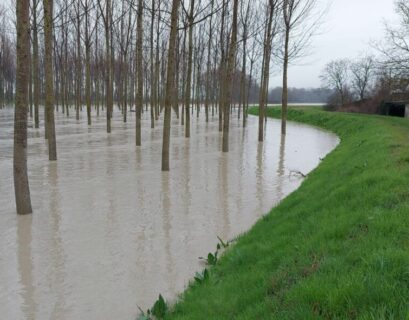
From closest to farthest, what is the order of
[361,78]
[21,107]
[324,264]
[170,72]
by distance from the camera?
1. [324,264]
2. [21,107]
3. [170,72]
4. [361,78]

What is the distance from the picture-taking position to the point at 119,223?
661 centimetres

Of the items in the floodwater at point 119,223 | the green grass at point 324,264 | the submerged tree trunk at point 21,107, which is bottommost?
the floodwater at point 119,223

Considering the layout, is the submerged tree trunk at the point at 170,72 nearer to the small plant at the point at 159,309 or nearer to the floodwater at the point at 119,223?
the floodwater at the point at 119,223

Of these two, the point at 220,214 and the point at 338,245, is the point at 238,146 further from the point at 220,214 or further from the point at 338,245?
the point at 338,245

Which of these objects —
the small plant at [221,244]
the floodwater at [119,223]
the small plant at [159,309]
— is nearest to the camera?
the small plant at [159,309]

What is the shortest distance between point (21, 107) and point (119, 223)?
248 cm

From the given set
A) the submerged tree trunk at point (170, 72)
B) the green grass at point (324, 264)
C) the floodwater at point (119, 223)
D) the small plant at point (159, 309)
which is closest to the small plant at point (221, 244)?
the floodwater at point (119, 223)

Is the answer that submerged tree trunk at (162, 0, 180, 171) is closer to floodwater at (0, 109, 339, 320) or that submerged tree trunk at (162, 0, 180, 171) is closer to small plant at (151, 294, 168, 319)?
floodwater at (0, 109, 339, 320)

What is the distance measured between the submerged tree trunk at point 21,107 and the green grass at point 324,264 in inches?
151

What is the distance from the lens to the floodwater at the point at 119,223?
4273 millimetres

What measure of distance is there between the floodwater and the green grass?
2.24 feet

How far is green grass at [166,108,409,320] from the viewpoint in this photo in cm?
279

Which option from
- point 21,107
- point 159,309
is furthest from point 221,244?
point 21,107

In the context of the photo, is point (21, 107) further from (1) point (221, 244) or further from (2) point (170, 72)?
(2) point (170, 72)
